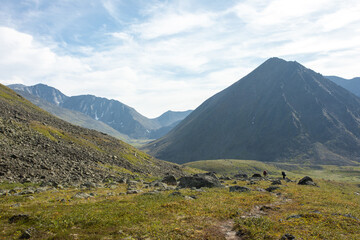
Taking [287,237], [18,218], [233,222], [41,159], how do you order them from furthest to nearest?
[41,159] < [233,222] < [18,218] < [287,237]

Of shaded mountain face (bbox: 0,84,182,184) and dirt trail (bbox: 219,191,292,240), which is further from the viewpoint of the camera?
shaded mountain face (bbox: 0,84,182,184)

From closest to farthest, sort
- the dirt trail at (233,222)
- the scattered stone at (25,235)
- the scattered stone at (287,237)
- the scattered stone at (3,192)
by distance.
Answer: the scattered stone at (25,235) < the scattered stone at (287,237) < the dirt trail at (233,222) < the scattered stone at (3,192)

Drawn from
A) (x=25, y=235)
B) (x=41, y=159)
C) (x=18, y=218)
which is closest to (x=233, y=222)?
(x=25, y=235)

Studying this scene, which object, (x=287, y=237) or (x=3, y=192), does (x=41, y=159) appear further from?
(x=287, y=237)

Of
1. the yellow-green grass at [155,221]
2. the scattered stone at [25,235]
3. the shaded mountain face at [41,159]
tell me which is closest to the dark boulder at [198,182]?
the shaded mountain face at [41,159]

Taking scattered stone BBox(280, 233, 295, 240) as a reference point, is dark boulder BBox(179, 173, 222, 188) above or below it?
below

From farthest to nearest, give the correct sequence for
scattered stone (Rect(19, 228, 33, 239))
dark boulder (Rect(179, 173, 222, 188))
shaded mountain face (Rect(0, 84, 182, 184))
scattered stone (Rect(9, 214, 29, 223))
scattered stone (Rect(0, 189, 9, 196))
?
dark boulder (Rect(179, 173, 222, 188))
shaded mountain face (Rect(0, 84, 182, 184))
scattered stone (Rect(0, 189, 9, 196))
scattered stone (Rect(9, 214, 29, 223))
scattered stone (Rect(19, 228, 33, 239))

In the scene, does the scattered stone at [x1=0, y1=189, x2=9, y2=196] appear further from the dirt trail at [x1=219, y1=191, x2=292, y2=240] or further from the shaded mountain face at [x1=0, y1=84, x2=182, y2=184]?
the dirt trail at [x1=219, y1=191, x2=292, y2=240]

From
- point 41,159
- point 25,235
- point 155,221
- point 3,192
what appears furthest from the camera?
point 41,159

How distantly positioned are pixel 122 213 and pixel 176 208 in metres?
6.37

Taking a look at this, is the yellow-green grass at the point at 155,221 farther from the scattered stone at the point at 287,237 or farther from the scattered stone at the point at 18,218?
the scattered stone at the point at 287,237

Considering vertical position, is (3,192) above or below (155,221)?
below

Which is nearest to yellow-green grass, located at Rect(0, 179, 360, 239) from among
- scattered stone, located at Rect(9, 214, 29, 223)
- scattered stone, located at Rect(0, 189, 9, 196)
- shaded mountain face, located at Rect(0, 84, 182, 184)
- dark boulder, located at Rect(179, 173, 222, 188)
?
scattered stone, located at Rect(9, 214, 29, 223)

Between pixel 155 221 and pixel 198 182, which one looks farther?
pixel 198 182
